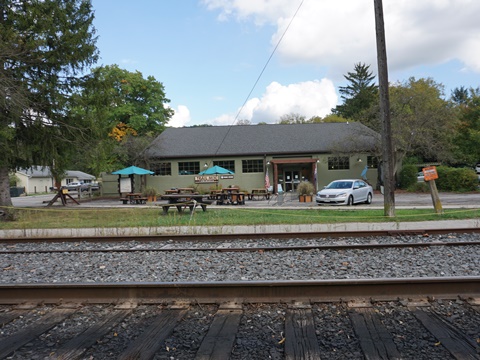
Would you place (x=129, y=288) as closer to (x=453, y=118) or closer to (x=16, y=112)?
(x=16, y=112)

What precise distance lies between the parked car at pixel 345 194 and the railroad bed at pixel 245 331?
16308 millimetres

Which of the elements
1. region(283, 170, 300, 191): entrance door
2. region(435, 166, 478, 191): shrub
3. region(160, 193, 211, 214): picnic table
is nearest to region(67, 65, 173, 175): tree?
region(160, 193, 211, 214): picnic table

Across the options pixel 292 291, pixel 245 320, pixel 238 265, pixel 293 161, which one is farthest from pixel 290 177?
pixel 245 320

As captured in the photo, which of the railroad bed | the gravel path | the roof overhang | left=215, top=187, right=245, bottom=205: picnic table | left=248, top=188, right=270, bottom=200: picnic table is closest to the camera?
the railroad bed

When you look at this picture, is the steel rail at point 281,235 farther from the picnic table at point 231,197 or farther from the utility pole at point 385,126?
the picnic table at point 231,197

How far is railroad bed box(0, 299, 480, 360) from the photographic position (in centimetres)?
354

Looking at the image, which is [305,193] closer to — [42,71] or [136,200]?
[136,200]

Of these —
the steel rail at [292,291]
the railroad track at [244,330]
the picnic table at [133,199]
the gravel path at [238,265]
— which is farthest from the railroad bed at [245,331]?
the picnic table at [133,199]

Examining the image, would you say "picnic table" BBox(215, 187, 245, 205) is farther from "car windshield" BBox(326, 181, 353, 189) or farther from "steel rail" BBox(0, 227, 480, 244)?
"steel rail" BBox(0, 227, 480, 244)

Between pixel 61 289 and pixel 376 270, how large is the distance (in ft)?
16.5

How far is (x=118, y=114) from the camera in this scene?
45.8 meters

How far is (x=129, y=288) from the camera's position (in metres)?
5.12

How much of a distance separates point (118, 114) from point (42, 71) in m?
28.3

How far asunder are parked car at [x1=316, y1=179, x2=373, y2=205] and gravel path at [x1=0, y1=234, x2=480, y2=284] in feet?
37.9
